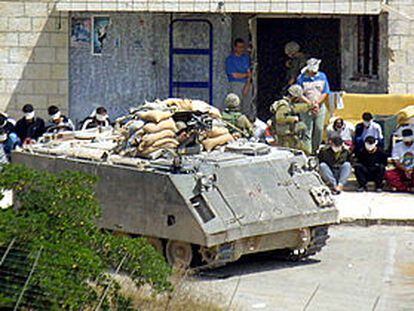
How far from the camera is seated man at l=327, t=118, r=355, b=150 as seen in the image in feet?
73.5

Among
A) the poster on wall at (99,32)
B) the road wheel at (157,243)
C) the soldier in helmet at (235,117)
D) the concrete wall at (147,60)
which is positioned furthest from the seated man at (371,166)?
the road wheel at (157,243)

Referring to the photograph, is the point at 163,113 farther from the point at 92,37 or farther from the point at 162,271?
the point at 92,37

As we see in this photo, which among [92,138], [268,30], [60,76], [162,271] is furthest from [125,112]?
[162,271]

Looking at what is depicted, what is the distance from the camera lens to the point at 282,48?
85.6 feet

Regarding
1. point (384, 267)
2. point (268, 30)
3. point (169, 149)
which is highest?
point (268, 30)

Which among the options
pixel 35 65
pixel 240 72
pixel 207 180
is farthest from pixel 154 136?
pixel 35 65

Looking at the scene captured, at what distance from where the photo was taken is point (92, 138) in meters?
19.1

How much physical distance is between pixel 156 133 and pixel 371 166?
567cm

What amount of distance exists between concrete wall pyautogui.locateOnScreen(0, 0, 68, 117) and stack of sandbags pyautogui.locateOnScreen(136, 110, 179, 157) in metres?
7.84

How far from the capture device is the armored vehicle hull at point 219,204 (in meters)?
16.3

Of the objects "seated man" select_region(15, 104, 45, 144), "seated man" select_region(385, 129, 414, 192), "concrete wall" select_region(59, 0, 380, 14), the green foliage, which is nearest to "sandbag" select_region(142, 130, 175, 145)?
the green foliage

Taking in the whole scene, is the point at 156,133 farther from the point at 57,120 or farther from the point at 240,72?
the point at 240,72

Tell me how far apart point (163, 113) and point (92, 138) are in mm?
1687

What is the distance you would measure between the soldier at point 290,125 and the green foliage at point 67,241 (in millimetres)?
8938
